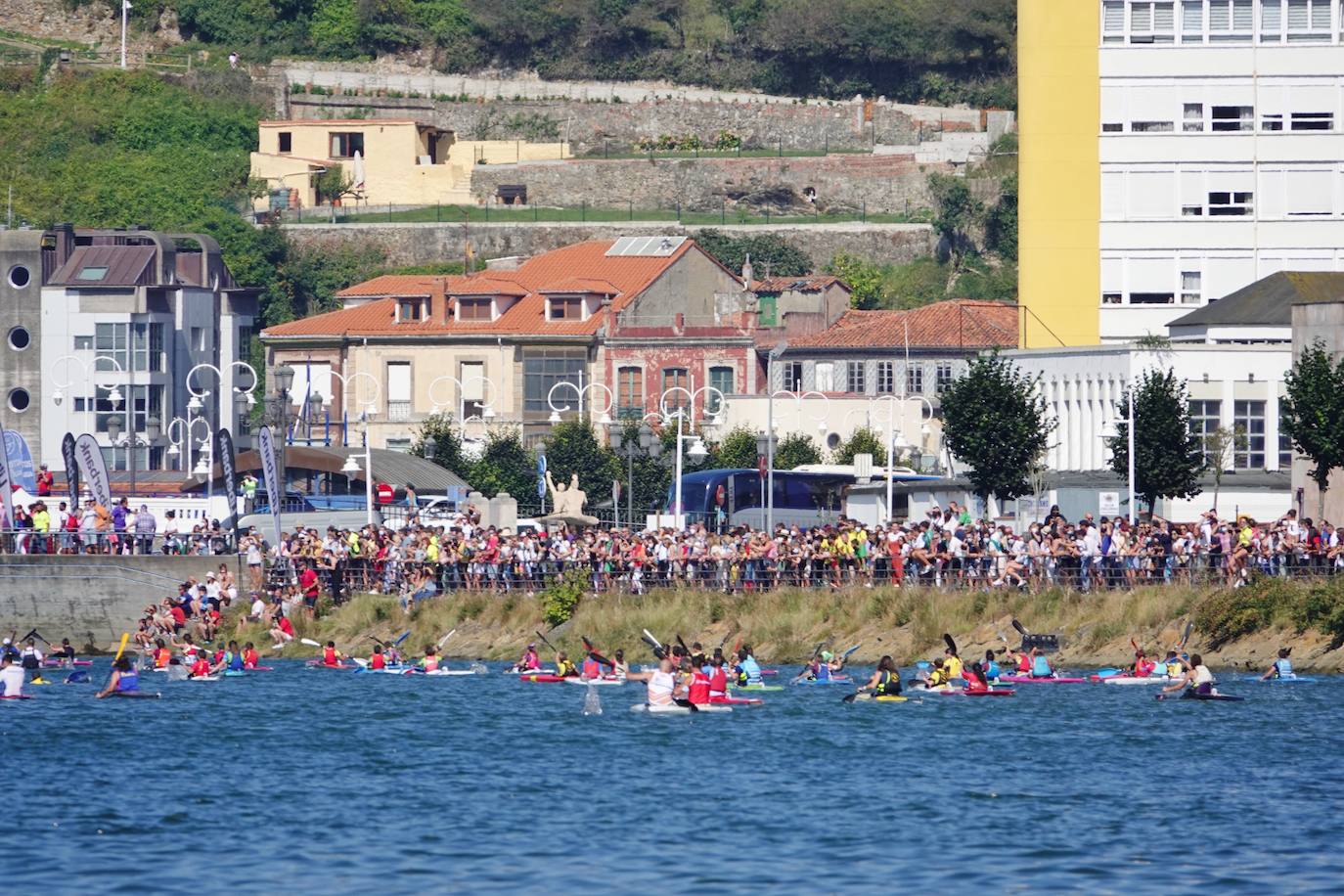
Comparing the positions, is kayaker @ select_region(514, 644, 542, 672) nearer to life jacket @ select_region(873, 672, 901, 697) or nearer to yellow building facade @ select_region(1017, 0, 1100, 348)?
life jacket @ select_region(873, 672, 901, 697)

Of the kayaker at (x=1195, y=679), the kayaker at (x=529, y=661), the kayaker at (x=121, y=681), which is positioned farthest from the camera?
the kayaker at (x=529, y=661)

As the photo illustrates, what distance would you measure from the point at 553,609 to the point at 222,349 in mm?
52017

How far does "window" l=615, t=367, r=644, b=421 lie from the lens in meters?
99.1

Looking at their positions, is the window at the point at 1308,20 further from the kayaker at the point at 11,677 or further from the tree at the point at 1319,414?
the kayaker at the point at 11,677

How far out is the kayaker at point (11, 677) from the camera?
51688 millimetres

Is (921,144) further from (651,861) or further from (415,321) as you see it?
(651,861)

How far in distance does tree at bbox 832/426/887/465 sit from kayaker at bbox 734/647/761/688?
38197 mm

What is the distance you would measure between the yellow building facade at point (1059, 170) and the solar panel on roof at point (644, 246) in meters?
24.0

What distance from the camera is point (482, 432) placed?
97.6 m

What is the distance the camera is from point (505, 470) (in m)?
88.9

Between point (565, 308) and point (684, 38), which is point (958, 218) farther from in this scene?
point (565, 308)

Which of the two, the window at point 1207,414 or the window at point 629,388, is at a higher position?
the window at point 629,388

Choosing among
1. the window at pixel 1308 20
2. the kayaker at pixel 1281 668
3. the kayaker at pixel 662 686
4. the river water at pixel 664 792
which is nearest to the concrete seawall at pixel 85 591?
the river water at pixel 664 792

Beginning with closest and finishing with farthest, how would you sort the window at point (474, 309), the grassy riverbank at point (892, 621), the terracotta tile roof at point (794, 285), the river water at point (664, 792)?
1. the river water at point (664, 792)
2. the grassy riverbank at point (892, 621)
3. the window at point (474, 309)
4. the terracotta tile roof at point (794, 285)
